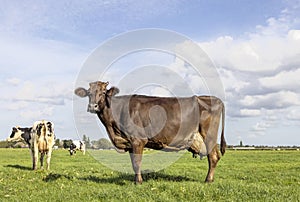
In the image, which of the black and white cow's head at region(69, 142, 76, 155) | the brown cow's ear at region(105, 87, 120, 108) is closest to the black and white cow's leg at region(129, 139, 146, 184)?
the brown cow's ear at region(105, 87, 120, 108)

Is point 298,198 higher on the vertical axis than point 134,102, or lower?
lower

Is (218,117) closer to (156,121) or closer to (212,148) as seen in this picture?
(212,148)

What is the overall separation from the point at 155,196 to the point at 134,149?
330 cm

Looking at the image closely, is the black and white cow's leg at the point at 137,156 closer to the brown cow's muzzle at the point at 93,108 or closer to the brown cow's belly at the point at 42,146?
the brown cow's muzzle at the point at 93,108

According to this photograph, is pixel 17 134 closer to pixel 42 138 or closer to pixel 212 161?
pixel 42 138

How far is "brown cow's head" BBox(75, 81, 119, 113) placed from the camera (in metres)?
11.8

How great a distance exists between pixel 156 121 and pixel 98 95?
2.09 m

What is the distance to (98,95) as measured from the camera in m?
11.9

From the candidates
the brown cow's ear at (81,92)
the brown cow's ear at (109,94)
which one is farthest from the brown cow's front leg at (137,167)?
the brown cow's ear at (81,92)

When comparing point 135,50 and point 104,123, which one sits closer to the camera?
point 104,123

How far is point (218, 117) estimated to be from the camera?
43.6ft

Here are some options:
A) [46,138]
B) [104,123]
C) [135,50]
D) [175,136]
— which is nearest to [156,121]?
[175,136]

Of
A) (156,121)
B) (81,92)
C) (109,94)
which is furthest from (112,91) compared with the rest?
(156,121)

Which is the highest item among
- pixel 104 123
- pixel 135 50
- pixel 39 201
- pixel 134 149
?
pixel 135 50
